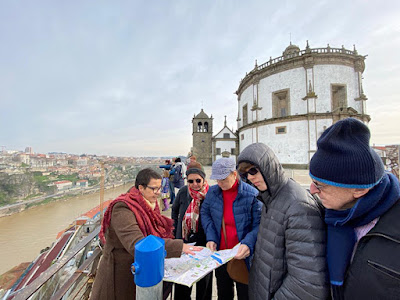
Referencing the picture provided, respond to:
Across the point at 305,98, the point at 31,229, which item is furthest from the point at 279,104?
the point at 31,229

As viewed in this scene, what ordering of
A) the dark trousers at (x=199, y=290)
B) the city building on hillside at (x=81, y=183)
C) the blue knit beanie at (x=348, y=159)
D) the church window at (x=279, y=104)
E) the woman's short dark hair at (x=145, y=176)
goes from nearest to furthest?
the blue knit beanie at (x=348, y=159)
the woman's short dark hair at (x=145, y=176)
the dark trousers at (x=199, y=290)
the church window at (x=279, y=104)
the city building on hillside at (x=81, y=183)

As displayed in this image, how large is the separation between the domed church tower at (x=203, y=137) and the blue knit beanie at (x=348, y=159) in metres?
26.6

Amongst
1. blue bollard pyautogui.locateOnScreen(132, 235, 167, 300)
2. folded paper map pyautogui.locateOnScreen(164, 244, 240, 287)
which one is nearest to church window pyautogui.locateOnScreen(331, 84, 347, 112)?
folded paper map pyautogui.locateOnScreen(164, 244, 240, 287)

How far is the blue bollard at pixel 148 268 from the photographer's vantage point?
83 centimetres

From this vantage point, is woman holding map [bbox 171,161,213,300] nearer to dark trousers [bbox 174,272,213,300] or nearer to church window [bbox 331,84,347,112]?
dark trousers [bbox 174,272,213,300]

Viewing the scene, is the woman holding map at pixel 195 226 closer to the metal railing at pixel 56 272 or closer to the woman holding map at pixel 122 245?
the woman holding map at pixel 122 245

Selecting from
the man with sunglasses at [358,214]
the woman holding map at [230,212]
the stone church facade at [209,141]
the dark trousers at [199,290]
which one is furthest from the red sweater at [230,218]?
the stone church facade at [209,141]

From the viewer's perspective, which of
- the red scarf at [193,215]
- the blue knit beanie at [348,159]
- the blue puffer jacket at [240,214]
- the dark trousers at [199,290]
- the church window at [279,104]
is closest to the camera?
the blue knit beanie at [348,159]

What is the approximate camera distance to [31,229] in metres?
17.0

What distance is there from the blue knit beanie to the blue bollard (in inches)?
37.5

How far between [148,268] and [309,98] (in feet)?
68.9

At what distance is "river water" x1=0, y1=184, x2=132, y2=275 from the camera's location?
12.5 metres

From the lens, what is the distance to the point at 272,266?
1.20 meters

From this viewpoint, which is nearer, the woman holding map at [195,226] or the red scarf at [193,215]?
the woman holding map at [195,226]
